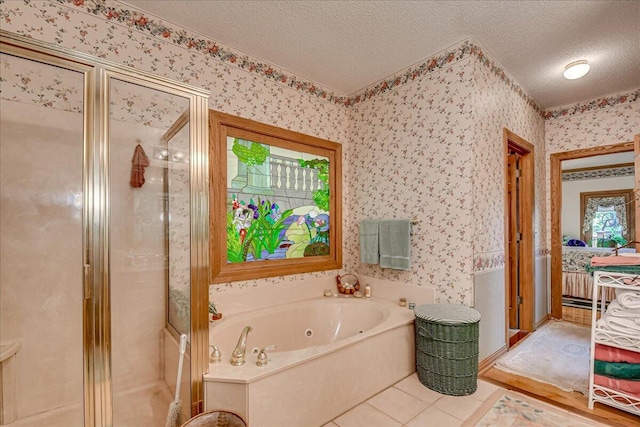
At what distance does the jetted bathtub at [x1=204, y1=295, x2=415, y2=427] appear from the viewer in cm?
151

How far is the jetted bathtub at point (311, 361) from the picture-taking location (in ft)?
4.97

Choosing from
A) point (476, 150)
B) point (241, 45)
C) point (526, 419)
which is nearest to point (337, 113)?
point (241, 45)

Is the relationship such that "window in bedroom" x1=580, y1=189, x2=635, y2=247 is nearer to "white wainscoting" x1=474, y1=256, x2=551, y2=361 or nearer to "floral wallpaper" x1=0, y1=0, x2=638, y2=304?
"floral wallpaper" x1=0, y1=0, x2=638, y2=304

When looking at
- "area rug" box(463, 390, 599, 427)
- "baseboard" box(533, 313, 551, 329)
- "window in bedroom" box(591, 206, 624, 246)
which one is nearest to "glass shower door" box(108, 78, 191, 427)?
"area rug" box(463, 390, 599, 427)

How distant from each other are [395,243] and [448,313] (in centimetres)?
76

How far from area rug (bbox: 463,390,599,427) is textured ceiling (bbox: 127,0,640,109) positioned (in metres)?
2.61

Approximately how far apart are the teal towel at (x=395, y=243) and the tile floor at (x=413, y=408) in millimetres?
968

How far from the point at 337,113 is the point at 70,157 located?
240 cm

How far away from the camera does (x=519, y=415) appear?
1.82 metres

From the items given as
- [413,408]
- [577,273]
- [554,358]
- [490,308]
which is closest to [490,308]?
[490,308]

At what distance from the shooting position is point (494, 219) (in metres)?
2.58

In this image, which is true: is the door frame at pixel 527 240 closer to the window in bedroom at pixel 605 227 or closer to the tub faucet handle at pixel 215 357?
the tub faucet handle at pixel 215 357

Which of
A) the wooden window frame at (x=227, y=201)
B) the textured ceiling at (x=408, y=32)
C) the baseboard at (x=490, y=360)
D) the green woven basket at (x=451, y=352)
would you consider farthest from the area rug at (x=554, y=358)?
the textured ceiling at (x=408, y=32)

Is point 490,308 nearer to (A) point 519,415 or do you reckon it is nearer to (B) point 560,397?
(B) point 560,397
